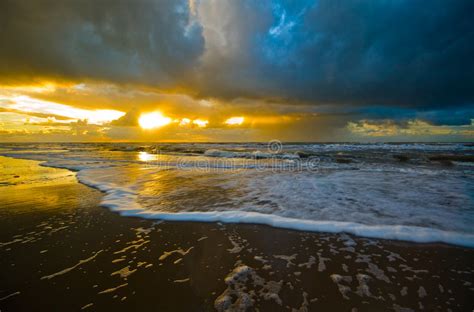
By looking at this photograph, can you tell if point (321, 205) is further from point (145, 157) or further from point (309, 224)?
point (145, 157)

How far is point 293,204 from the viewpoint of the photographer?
6.09 metres

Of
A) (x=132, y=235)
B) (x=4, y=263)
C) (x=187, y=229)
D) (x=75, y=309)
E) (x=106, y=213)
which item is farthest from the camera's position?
(x=106, y=213)

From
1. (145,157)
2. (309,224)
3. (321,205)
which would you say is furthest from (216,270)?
(145,157)

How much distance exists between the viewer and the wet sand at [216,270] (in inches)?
93.5

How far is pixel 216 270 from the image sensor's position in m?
2.97

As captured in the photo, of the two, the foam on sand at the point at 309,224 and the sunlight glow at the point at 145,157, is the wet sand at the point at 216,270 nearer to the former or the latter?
the foam on sand at the point at 309,224

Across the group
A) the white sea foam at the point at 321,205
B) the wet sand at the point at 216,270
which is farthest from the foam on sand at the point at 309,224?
the wet sand at the point at 216,270

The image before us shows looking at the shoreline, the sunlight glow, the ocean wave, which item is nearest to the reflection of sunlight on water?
the sunlight glow

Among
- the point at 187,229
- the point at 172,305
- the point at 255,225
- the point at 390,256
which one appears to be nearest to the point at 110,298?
the point at 172,305

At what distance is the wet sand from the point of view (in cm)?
238

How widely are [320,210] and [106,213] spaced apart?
5351mm

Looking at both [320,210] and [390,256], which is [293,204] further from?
[390,256]

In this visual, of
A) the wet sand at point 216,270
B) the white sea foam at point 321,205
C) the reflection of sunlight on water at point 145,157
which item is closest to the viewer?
the wet sand at point 216,270

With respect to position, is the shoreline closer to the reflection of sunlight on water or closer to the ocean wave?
the ocean wave
